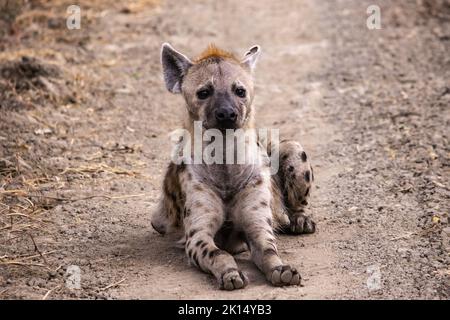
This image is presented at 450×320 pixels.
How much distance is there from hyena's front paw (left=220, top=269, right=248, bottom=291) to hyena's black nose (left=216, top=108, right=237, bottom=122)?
0.75 m

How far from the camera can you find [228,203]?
3916mm

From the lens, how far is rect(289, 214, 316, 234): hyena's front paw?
410 centimetres

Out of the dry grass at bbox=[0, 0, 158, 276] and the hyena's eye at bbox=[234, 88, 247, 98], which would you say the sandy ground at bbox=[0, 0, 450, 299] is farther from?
the hyena's eye at bbox=[234, 88, 247, 98]

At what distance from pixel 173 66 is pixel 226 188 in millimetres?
712

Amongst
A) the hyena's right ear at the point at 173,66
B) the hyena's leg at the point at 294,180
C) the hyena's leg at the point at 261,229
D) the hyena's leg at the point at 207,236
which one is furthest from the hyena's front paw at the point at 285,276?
the hyena's right ear at the point at 173,66

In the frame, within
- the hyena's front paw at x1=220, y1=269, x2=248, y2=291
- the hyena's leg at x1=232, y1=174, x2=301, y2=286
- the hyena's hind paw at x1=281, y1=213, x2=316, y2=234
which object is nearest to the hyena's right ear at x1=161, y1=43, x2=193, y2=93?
the hyena's leg at x1=232, y1=174, x2=301, y2=286

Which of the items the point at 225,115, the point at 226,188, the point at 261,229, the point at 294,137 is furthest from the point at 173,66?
the point at 294,137

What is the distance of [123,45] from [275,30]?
5.61 ft

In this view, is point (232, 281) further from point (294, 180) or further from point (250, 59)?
point (250, 59)

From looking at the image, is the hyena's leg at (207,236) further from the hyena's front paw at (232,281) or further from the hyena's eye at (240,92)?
the hyena's eye at (240,92)

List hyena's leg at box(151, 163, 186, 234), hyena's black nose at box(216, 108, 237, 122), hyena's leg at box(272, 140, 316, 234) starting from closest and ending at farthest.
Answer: hyena's black nose at box(216, 108, 237, 122), hyena's leg at box(151, 163, 186, 234), hyena's leg at box(272, 140, 316, 234)
